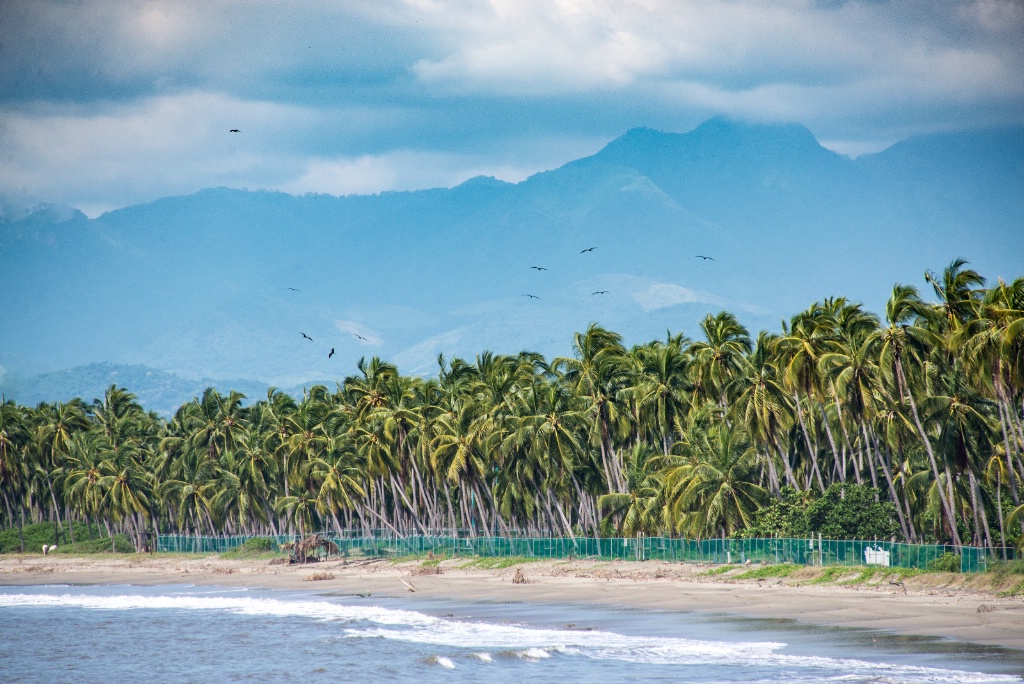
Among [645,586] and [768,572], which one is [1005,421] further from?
[645,586]

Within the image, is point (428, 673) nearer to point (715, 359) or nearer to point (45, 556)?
point (715, 359)

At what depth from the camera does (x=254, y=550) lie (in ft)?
345

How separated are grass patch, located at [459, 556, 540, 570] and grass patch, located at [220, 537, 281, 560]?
27.3 m

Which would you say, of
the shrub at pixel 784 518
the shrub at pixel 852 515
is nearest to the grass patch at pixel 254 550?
the shrub at pixel 784 518

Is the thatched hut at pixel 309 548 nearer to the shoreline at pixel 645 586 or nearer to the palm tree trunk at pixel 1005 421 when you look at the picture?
the shoreline at pixel 645 586

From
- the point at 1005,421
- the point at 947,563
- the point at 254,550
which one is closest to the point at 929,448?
the point at 1005,421

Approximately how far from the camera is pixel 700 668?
35.0m

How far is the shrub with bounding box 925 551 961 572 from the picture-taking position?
5169 centimetres

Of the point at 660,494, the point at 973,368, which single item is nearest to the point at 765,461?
the point at 660,494

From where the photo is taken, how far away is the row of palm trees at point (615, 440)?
191 ft

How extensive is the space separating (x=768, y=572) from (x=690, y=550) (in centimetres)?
940

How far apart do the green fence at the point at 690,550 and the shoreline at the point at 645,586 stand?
1.30 m

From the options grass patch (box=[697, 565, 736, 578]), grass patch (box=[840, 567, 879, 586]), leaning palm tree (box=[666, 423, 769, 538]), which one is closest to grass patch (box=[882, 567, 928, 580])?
grass patch (box=[840, 567, 879, 586])

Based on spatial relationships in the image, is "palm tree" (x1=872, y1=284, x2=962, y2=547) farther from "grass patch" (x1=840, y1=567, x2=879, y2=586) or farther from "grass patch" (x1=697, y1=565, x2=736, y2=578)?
"grass patch" (x1=697, y1=565, x2=736, y2=578)
